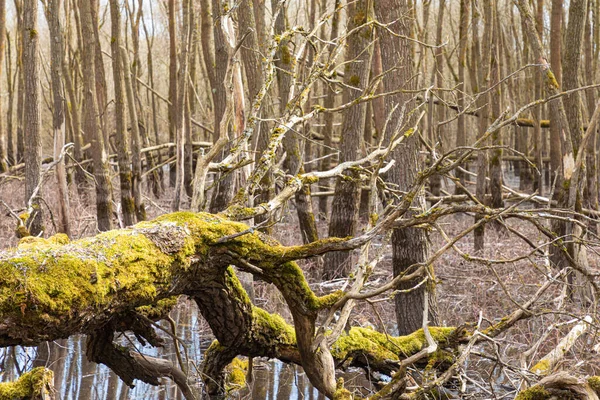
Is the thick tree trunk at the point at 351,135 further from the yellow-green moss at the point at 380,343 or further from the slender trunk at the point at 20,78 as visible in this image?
the slender trunk at the point at 20,78

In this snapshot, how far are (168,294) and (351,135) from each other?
17.4 ft

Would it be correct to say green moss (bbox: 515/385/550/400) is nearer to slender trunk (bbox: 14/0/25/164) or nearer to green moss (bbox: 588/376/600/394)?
green moss (bbox: 588/376/600/394)

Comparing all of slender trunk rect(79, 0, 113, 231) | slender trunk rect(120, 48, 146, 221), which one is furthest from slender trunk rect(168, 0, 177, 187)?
slender trunk rect(79, 0, 113, 231)

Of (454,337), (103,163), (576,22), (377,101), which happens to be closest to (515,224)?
(377,101)

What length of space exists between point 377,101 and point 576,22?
3.79 metres

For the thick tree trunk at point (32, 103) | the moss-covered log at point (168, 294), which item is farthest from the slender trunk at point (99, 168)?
the moss-covered log at point (168, 294)

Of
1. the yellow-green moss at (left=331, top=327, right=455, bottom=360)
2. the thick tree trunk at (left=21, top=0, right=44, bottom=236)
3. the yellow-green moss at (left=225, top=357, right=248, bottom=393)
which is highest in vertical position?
the thick tree trunk at (left=21, top=0, right=44, bottom=236)

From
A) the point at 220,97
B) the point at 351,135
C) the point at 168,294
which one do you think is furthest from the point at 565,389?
the point at 220,97

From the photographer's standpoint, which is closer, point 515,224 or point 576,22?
point 576,22

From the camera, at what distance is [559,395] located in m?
3.46

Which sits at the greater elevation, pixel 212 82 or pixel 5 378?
pixel 212 82

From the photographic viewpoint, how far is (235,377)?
5527 mm

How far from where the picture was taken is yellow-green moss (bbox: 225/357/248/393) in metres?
5.36

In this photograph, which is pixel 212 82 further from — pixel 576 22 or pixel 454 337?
pixel 454 337
